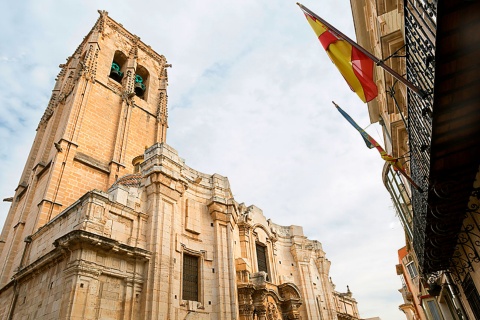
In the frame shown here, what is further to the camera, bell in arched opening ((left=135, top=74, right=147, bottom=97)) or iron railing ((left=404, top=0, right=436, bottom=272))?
bell in arched opening ((left=135, top=74, right=147, bottom=97))

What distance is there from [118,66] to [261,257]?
19.4 metres

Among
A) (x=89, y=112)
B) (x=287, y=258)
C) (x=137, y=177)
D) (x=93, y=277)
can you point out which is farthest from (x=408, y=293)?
(x=89, y=112)

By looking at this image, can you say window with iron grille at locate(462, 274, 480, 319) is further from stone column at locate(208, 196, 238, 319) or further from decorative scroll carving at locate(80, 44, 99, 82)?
decorative scroll carving at locate(80, 44, 99, 82)

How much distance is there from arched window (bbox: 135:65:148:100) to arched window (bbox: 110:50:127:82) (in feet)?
4.30

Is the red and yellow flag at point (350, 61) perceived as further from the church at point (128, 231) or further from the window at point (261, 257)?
the window at point (261, 257)

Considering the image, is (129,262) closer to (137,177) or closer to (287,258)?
(137,177)

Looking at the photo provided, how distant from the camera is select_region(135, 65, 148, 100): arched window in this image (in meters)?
27.3

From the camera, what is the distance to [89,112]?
21.0 m

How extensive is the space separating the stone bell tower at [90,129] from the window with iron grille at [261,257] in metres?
9.59

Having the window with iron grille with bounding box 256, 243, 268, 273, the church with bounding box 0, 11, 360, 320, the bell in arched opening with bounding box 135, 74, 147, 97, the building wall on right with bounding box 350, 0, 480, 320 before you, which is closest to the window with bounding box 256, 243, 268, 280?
the window with iron grille with bounding box 256, 243, 268, 273

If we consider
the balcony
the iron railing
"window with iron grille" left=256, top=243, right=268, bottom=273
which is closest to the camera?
the balcony

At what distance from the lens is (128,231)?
1180 cm

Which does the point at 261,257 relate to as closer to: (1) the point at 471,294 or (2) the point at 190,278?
(2) the point at 190,278

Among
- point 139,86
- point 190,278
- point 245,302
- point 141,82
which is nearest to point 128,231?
point 190,278
